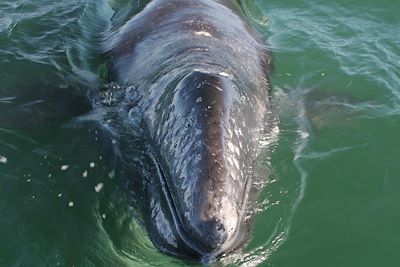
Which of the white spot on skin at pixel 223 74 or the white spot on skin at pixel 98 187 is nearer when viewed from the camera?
the white spot on skin at pixel 223 74

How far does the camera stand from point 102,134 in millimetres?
8891

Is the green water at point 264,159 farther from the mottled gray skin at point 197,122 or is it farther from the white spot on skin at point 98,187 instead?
the mottled gray skin at point 197,122

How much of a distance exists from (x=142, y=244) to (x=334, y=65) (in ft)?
21.6

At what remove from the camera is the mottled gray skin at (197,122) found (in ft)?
19.0

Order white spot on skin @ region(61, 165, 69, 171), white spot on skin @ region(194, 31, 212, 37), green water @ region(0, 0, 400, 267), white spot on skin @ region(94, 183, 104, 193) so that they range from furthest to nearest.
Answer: white spot on skin @ region(194, 31, 212, 37)
white spot on skin @ region(61, 165, 69, 171)
white spot on skin @ region(94, 183, 104, 193)
green water @ region(0, 0, 400, 267)

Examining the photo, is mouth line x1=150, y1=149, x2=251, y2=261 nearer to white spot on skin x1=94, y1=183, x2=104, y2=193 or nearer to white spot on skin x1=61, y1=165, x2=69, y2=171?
white spot on skin x1=94, y1=183, x2=104, y2=193

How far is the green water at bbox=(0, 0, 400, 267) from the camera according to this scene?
7.39m

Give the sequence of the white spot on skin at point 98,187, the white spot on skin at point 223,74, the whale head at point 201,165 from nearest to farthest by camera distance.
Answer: the whale head at point 201,165 < the white spot on skin at point 223,74 < the white spot on skin at point 98,187

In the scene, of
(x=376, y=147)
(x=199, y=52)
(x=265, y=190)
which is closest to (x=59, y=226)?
(x=265, y=190)

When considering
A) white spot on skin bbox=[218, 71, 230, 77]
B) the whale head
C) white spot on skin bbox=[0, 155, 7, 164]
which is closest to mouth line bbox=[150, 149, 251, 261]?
the whale head

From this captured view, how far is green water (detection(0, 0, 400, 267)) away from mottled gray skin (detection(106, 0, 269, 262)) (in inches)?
18.4

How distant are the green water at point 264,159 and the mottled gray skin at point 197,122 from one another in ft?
1.53

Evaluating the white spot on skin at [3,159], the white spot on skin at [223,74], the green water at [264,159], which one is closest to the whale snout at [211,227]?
the green water at [264,159]

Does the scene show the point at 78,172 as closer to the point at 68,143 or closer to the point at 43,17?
the point at 68,143
